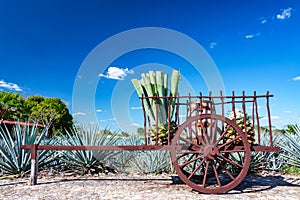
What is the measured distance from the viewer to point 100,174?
18.8ft

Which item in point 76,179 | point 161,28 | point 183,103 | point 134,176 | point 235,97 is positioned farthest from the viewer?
point 161,28

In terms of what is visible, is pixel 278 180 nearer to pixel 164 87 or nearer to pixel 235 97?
pixel 235 97

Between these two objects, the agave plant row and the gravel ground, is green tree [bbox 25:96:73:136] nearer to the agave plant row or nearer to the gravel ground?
the agave plant row

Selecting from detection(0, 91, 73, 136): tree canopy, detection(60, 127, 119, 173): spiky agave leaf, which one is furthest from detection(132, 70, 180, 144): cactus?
detection(0, 91, 73, 136): tree canopy

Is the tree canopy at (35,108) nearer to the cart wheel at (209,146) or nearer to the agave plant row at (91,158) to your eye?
the agave plant row at (91,158)

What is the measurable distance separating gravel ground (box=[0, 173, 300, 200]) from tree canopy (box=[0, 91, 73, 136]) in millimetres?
27404

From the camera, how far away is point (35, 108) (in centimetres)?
3778

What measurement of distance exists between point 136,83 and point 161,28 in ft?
5.95

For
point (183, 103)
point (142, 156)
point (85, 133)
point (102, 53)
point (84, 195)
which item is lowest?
point (84, 195)

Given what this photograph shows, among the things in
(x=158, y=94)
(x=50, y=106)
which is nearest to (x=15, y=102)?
(x=50, y=106)

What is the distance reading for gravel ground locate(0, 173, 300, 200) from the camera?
3.81 m

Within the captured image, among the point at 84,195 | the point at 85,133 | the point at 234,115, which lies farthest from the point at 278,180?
the point at 85,133

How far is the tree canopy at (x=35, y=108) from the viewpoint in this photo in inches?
1265

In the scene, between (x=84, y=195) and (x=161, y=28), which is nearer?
(x=84, y=195)
